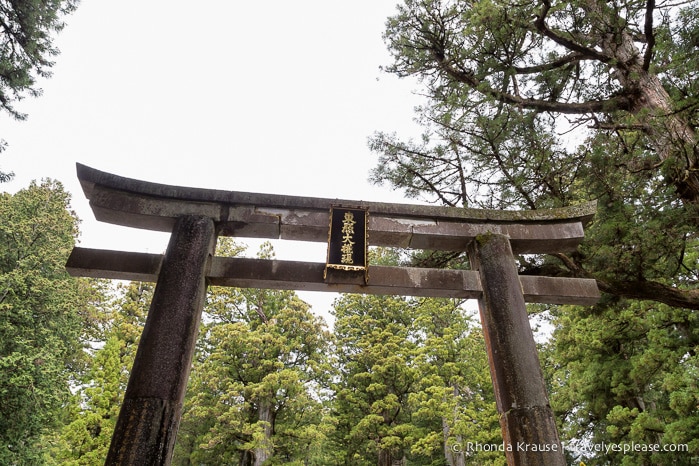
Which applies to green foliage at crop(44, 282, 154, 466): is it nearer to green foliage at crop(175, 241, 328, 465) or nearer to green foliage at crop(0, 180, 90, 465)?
green foliage at crop(0, 180, 90, 465)

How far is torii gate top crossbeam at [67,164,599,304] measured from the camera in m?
4.51

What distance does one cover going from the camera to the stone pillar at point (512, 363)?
3684 millimetres

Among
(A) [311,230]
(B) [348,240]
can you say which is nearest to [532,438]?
(B) [348,240]

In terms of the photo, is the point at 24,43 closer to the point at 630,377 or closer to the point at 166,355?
the point at 166,355

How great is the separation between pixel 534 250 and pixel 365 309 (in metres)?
11.9

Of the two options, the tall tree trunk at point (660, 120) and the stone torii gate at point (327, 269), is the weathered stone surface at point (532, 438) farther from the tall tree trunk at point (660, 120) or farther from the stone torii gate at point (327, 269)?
the tall tree trunk at point (660, 120)

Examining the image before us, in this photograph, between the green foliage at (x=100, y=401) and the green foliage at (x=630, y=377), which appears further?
the green foliage at (x=100, y=401)

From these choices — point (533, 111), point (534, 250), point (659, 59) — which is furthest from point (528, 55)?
point (534, 250)

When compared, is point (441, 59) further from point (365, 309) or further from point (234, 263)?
point (365, 309)

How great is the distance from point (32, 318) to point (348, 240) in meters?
12.8

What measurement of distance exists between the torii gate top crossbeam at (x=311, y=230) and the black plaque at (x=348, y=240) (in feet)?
0.40

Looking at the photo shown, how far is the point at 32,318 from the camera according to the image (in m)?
12.1

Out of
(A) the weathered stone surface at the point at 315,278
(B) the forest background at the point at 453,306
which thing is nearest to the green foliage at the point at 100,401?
(B) the forest background at the point at 453,306

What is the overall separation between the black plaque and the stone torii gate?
0.04 feet
